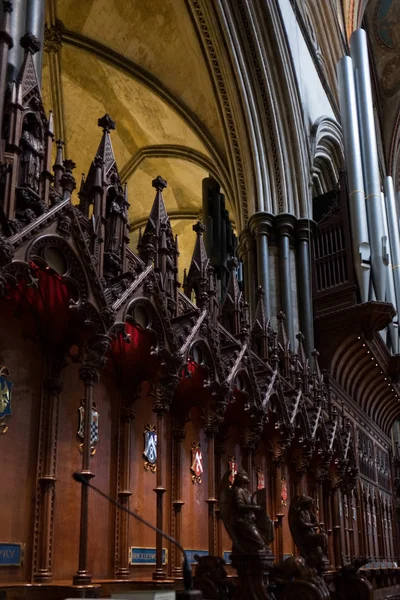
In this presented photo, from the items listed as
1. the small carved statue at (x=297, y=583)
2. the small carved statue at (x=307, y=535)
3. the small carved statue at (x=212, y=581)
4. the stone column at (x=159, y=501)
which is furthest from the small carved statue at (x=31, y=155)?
the small carved statue at (x=307, y=535)

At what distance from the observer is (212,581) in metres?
6.07

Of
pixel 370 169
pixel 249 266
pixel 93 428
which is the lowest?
pixel 93 428

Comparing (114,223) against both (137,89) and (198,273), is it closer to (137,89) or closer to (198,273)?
(198,273)

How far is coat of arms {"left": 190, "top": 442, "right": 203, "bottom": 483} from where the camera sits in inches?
321

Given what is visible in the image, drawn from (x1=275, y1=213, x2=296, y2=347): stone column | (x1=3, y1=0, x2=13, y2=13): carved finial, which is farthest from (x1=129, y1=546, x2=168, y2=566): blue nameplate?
(x1=275, y1=213, x2=296, y2=347): stone column

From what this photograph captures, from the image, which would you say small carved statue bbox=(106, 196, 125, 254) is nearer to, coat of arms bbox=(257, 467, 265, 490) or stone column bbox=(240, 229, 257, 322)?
coat of arms bbox=(257, 467, 265, 490)

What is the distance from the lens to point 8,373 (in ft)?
18.6

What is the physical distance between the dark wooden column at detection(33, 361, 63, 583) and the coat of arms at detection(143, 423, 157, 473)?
5.00 feet

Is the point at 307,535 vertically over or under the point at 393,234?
under

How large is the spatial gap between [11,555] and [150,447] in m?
2.23

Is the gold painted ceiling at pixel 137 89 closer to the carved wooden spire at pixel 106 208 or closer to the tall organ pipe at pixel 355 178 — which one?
the tall organ pipe at pixel 355 178

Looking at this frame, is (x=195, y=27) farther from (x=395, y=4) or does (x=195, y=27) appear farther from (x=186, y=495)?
(x=395, y=4)

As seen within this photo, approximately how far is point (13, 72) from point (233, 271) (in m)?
4.47

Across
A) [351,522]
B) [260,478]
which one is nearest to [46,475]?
[260,478]
